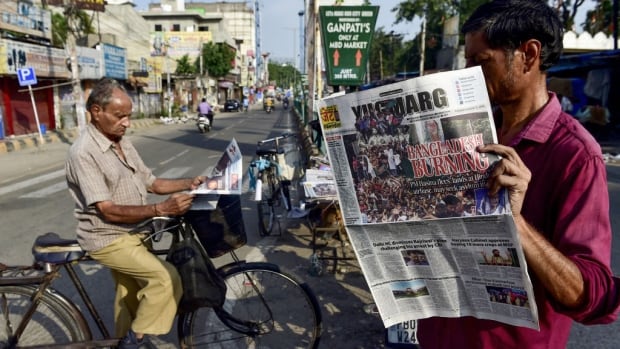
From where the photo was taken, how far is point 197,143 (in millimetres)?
16344

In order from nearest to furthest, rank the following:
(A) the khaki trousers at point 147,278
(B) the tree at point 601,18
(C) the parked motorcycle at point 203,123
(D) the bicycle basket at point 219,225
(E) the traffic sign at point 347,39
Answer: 1. (A) the khaki trousers at point 147,278
2. (D) the bicycle basket at point 219,225
3. (E) the traffic sign at point 347,39
4. (C) the parked motorcycle at point 203,123
5. (B) the tree at point 601,18

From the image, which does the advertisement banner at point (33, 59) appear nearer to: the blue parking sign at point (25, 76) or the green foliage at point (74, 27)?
the blue parking sign at point (25, 76)

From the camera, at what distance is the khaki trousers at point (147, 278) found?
7.53 ft

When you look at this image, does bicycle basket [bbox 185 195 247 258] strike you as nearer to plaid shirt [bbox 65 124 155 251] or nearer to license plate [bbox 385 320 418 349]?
plaid shirt [bbox 65 124 155 251]

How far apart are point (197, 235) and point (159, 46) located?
35519mm

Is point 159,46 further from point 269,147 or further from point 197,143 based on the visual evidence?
point 269,147

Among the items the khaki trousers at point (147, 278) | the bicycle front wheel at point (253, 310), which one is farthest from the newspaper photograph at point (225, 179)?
the bicycle front wheel at point (253, 310)

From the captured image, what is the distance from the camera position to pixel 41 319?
250cm

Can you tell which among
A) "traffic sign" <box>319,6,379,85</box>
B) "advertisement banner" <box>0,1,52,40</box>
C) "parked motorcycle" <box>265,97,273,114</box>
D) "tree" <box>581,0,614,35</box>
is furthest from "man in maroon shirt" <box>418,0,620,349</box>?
"parked motorcycle" <box>265,97,273,114</box>

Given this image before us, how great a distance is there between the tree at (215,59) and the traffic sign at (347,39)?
4053 cm

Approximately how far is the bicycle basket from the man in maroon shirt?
144cm

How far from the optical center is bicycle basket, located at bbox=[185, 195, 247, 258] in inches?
94.4

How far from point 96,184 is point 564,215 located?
78.3 inches

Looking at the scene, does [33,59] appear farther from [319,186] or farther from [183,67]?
[183,67]
